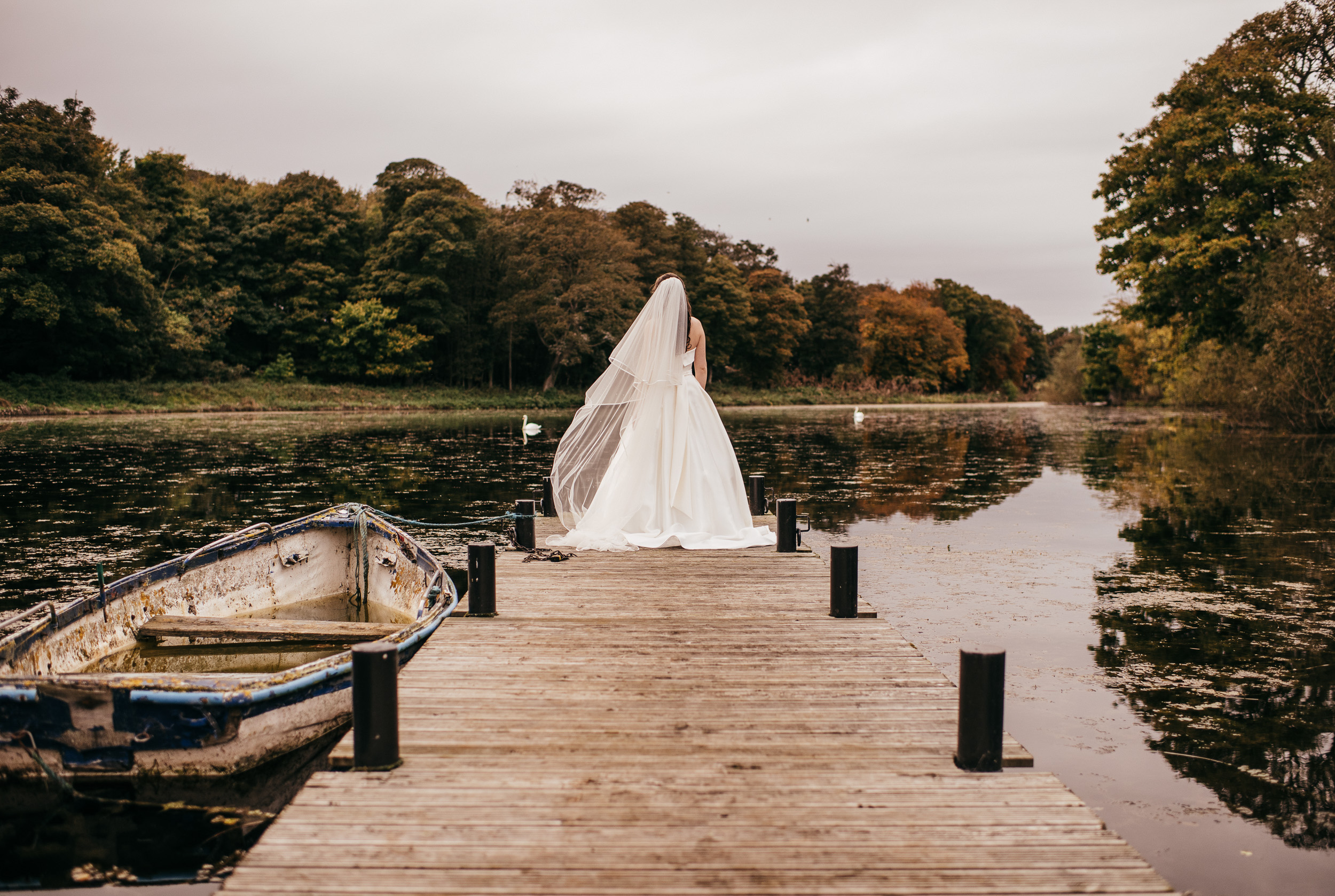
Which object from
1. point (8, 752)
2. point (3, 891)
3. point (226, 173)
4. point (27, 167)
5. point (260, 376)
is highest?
point (226, 173)

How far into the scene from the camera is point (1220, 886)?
3.07 metres

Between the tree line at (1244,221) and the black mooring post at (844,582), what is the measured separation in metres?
23.1

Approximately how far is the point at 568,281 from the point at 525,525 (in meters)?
40.6

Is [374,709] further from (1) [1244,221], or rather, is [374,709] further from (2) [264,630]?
(1) [1244,221]

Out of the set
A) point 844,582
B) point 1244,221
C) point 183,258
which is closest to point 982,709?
point 844,582

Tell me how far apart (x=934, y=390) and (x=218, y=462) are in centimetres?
6665

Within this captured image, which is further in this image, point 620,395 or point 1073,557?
point 1073,557

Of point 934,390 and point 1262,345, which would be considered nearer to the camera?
point 1262,345

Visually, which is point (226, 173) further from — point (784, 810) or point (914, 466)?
point (784, 810)

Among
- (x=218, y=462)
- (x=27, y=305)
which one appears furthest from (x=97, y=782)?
(x=27, y=305)

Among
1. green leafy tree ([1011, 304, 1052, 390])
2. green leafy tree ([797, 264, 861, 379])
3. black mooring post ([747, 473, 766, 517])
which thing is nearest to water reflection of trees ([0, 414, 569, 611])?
black mooring post ([747, 473, 766, 517])

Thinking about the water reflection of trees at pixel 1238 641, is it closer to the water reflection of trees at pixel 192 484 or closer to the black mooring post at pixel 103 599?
the black mooring post at pixel 103 599

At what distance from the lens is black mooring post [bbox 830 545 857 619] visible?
499cm

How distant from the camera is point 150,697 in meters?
3.50
